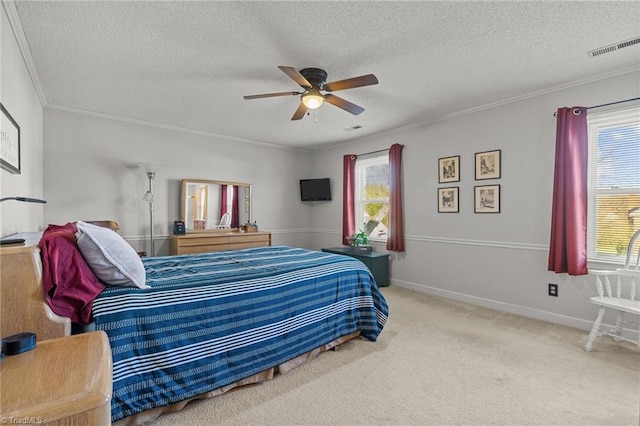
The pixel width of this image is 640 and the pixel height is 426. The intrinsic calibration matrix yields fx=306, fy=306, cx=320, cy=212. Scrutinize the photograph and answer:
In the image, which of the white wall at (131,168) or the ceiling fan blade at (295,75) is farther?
the white wall at (131,168)

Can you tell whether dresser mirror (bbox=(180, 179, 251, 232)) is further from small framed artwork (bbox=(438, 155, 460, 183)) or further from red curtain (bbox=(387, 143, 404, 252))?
small framed artwork (bbox=(438, 155, 460, 183))

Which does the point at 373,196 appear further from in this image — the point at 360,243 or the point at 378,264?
the point at 378,264

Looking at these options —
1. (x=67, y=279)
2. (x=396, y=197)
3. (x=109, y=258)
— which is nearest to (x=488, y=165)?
(x=396, y=197)

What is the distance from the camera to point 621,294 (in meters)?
2.83

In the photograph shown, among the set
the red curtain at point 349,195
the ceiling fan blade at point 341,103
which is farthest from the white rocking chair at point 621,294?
the red curtain at point 349,195

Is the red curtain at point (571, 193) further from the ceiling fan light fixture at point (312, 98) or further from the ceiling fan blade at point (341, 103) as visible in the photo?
the ceiling fan light fixture at point (312, 98)

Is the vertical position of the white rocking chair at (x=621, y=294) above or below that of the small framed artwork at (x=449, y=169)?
below

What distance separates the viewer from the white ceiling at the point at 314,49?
1.98 metres

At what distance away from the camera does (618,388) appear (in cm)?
201

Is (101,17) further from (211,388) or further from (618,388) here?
(618,388)

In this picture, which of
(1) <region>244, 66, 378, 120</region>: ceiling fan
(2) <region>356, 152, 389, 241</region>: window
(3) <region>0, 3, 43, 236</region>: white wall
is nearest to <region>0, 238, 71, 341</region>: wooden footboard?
(3) <region>0, 3, 43, 236</region>: white wall

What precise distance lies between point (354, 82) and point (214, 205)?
347 centimetres

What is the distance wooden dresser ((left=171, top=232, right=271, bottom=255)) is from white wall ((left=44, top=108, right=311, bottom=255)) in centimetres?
39

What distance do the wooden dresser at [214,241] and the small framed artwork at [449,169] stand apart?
290cm
